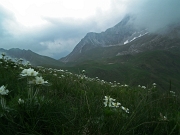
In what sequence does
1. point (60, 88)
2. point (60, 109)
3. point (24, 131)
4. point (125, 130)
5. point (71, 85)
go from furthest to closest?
point (71, 85), point (60, 88), point (60, 109), point (125, 130), point (24, 131)

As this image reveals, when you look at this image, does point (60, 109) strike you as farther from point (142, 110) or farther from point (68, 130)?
point (142, 110)

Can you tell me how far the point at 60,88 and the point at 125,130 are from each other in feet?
11.3

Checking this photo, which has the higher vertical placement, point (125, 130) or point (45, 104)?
point (45, 104)

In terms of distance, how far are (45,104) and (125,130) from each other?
1.04m

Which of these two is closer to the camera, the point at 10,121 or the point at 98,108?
the point at 10,121

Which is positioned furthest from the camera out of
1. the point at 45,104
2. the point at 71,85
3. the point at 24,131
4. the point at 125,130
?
the point at 71,85

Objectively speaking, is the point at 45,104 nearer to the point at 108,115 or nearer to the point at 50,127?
the point at 50,127

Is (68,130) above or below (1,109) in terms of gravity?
below

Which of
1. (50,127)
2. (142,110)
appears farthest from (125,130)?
(50,127)

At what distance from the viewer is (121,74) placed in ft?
583

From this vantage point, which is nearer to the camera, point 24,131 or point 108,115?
point 24,131

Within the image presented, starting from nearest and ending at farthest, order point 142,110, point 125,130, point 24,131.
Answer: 1. point 24,131
2. point 125,130
3. point 142,110

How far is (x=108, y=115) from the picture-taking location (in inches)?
94.0

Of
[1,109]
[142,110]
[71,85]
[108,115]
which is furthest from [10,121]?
[71,85]
